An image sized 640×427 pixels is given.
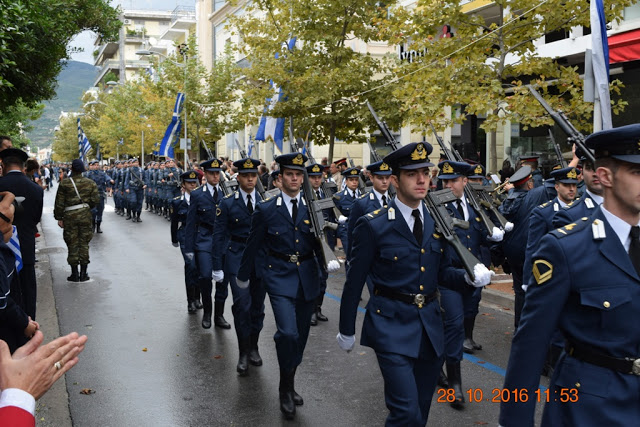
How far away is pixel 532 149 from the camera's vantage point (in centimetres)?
2145

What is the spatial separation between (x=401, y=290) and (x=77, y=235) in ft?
31.6

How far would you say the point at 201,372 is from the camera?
7.04 meters

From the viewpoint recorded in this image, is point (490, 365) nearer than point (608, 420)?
No

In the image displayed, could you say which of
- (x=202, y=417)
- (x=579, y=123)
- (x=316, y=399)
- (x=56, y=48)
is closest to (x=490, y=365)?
(x=316, y=399)

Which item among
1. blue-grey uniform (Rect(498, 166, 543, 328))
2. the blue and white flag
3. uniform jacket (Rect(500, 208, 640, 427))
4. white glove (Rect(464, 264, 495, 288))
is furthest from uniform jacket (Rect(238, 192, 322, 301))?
the blue and white flag

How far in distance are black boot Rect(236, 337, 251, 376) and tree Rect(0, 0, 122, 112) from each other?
403 centimetres

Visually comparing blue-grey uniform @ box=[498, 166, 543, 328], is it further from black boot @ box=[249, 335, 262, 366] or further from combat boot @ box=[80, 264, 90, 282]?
combat boot @ box=[80, 264, 90, 282]

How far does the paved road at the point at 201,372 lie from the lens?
18.9ft

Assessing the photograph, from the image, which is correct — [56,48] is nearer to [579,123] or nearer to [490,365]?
[490,365]

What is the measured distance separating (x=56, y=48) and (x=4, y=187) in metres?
4.55

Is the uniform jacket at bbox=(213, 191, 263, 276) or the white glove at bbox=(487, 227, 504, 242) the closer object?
the white glove at bbox=(487, 227, 504, 242)

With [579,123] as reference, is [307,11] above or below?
above

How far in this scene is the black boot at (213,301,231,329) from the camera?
895 centimetres

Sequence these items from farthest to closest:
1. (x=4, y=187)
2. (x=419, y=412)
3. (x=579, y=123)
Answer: (x=579, y=123) < (x=4, y=187) < (x=419, y=412)
